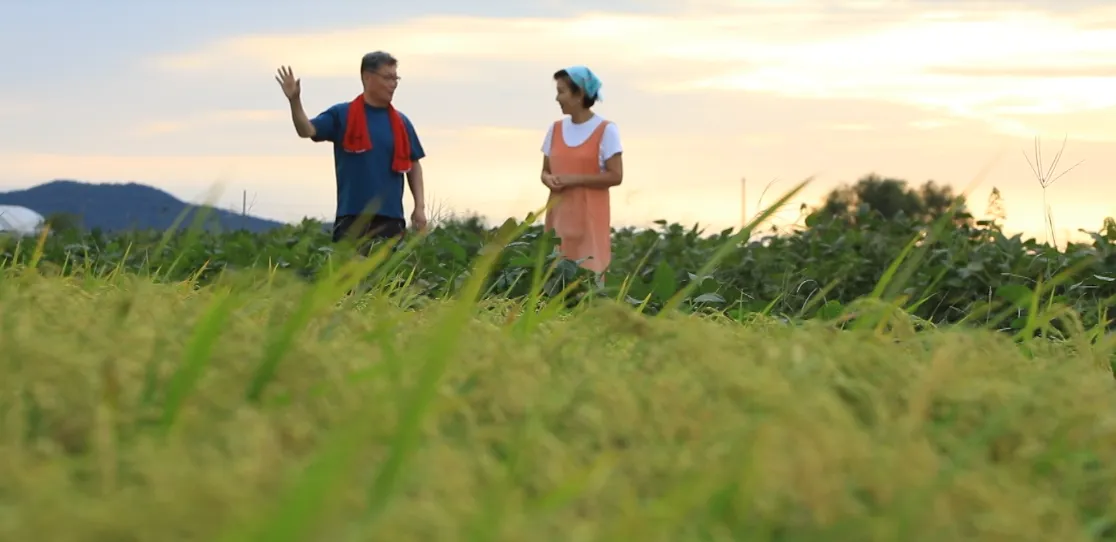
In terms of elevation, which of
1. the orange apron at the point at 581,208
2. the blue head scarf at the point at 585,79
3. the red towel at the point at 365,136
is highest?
the blue head scarf at the point at 585,79

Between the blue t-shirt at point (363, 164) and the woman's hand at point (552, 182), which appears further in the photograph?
the blue t-shirt at point (363, 164)

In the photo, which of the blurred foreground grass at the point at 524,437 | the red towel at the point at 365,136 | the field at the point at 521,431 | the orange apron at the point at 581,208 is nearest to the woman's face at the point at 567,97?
the orange apron at the point at 581,208

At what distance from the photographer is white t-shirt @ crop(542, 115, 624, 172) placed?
315 inches

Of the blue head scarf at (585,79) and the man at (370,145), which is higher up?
the blue head scarf at (585,79)

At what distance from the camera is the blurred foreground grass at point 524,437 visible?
158 cm

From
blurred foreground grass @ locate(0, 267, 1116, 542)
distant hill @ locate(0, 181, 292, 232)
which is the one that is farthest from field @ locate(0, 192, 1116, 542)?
distant hill @ locate(0, 181, 292, 232)

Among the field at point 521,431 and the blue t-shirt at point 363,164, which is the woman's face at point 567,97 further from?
the field at point 521,431

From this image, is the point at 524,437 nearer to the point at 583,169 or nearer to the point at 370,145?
the point at 583,169

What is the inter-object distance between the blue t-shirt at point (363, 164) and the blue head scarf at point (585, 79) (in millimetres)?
1257

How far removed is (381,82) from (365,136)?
387mm

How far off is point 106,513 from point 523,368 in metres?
0.98

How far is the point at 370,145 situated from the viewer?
827cm

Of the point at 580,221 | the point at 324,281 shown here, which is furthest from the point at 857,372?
the point at 580,221

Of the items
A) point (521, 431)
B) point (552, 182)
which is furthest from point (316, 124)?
point (521, 431)
